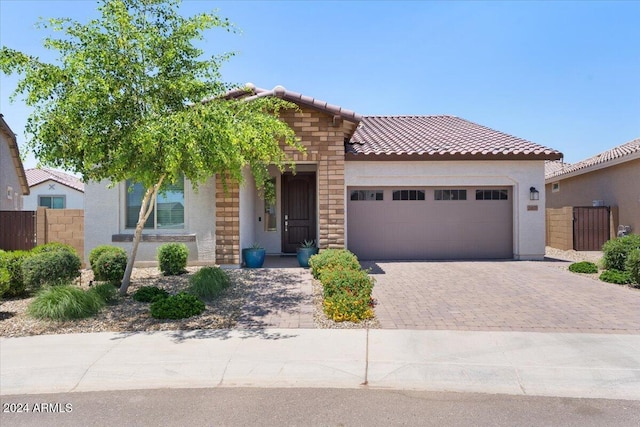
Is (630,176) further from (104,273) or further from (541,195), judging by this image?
(104,273)

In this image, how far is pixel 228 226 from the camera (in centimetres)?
1132

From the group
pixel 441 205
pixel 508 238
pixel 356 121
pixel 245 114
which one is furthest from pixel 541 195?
pixel 245 114

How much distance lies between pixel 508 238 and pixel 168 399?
1221 cm

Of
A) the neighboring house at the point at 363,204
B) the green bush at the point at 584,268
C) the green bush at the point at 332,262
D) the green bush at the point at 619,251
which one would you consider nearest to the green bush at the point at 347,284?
the green bush at the point at 332,262

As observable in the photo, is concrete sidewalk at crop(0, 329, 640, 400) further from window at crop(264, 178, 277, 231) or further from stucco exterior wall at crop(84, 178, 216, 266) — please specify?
window at crop(264, 178, 277, 231)

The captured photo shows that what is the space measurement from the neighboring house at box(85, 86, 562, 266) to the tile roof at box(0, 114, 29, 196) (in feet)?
30.0

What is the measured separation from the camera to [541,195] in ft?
43.1

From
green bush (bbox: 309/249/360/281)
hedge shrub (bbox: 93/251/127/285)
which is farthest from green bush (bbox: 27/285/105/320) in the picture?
green bush (bbox: 309/249/360/281)

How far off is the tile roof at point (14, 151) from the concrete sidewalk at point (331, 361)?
49.4ft

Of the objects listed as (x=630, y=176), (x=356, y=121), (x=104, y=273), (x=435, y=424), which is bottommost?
(x=435, y=424)

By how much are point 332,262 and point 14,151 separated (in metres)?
17.7

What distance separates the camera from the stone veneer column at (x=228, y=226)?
37.1ft

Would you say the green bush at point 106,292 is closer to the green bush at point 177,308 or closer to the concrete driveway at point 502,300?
the green bush at point 177,308

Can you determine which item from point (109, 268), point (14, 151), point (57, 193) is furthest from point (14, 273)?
point (57, 193)
